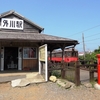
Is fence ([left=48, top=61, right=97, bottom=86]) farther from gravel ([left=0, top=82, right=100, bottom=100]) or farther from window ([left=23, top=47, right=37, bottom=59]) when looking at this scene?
window ([left=23, top=47, right=37, bottom=59])

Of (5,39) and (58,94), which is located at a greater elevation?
(5,39)

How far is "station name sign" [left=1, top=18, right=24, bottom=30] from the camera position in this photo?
1686cm

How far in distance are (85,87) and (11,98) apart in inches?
138

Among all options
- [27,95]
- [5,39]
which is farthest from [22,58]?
[27,95]

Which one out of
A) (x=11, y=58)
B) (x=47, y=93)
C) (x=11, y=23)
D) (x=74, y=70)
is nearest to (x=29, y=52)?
(x=11, y=58)

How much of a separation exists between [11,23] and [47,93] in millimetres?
10928

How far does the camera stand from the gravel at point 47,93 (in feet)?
24.2

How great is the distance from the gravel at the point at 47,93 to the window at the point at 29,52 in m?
6.51

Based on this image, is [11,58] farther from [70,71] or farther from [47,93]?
[47,93]

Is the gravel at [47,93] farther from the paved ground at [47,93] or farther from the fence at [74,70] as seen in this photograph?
the fence at [74,70]

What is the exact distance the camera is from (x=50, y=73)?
1070 cm

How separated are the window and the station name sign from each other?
112 inches

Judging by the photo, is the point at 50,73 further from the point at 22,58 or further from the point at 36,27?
the point at 36,27

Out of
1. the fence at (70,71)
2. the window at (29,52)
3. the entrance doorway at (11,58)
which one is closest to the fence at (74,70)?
the fence at (70,71)
